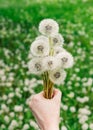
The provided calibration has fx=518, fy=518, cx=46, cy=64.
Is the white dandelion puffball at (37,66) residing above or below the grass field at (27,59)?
below

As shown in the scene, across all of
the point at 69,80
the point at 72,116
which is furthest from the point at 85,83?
the point at 72,116

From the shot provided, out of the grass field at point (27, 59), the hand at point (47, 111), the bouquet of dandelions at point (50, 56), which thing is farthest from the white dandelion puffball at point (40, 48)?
the grass field at point (27, 59)

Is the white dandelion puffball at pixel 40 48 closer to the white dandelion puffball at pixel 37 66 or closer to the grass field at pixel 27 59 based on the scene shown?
the white dandelion puffball at pixel 37 66

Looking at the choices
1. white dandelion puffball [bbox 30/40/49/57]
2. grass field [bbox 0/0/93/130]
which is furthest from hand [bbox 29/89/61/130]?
grass field [bbox 0/0/93/130]

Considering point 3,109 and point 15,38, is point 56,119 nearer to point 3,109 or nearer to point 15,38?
point 3,109

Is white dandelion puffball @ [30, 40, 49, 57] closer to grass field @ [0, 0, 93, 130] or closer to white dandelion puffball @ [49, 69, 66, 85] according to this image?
white dandelion puffball @ [49, 69, 66, 85]

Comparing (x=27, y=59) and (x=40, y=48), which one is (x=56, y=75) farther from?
(x=27, y=59)
